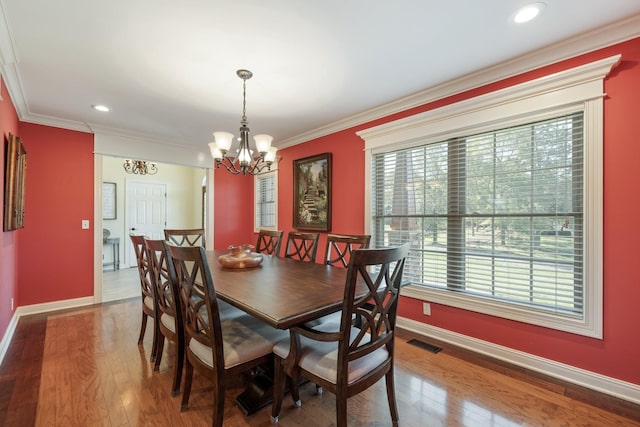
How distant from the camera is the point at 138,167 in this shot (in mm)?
5918

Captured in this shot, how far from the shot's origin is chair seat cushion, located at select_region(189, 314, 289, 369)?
1552mm

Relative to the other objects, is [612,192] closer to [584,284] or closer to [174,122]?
[584,284]

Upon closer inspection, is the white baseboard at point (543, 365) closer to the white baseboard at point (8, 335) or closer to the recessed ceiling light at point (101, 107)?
the white baseboard at point (8, 335)

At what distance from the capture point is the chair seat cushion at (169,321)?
191cm

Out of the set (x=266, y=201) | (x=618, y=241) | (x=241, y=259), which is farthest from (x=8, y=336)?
(x=618, y=241)

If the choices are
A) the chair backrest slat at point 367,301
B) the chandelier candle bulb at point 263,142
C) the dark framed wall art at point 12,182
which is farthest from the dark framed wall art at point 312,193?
the dark framed wall art at point 12,182

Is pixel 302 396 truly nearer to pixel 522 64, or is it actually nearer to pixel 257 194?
pixel 522 64

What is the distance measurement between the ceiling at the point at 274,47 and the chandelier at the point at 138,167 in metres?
2.79

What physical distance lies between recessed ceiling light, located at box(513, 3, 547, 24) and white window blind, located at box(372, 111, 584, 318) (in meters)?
0.79

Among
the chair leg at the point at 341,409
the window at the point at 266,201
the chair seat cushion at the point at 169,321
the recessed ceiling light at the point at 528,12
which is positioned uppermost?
the recessed ceiling light at the point at 528,12

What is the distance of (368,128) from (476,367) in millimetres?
2605

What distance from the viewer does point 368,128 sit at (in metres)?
3.38

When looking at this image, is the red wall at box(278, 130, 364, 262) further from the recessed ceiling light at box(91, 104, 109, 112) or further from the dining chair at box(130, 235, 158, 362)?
the recessed ceiling light at box(91, 104, 109, 112)

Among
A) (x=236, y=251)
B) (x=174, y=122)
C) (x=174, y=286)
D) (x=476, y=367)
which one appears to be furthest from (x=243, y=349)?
(x=174, y=122)
